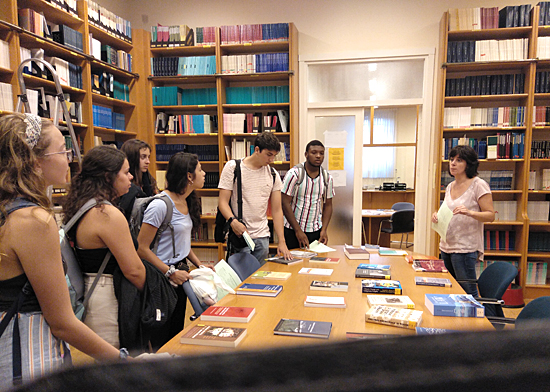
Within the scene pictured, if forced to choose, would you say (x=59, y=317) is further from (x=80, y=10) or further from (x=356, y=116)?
(x=356, y=116)

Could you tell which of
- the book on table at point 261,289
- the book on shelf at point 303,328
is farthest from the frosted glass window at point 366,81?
the book on shelf at point 303,328

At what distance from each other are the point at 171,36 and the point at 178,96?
2.41ft

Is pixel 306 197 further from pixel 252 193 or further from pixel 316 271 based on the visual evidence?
pixel 316 271

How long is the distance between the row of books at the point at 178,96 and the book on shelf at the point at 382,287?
3435mm

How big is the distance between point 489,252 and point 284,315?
11.4ft

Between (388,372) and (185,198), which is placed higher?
(388,372)

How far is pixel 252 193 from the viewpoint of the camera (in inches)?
114

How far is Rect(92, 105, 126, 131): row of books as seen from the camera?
13.0ft

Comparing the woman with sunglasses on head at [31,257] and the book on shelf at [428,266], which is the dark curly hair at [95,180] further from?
the book on shelf at [428,266]

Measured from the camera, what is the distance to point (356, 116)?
15.3 ft

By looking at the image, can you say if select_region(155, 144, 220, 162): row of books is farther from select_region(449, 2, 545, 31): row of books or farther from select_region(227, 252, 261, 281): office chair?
select_region(449, 2, 545, 31): row of books

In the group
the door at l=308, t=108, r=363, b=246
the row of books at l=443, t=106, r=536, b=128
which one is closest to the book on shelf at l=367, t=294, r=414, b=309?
the door at l=308, t=108, r=363, b=246

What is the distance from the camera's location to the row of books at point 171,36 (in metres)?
4.55

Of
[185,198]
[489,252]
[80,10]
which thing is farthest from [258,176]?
[489,252]
